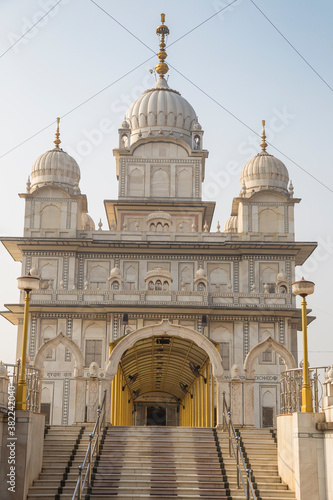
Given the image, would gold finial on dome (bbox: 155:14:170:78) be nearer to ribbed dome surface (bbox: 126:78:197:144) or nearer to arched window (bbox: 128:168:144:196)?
ribbed dome surface (bbox: 126:78:197:144)

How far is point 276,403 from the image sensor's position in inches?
1678

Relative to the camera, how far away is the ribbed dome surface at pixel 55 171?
5034 centimetres

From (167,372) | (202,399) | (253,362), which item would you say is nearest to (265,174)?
(167,372)

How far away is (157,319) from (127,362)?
13.1m

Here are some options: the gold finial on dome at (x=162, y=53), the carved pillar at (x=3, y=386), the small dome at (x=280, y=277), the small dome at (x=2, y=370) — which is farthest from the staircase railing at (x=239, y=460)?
the gold finial on dome at (x=162, y=53)

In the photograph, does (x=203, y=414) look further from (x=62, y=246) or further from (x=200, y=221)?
(x=200, y=221)

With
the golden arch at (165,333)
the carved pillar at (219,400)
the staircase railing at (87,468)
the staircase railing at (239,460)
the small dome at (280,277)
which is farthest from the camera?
the small dome at (280,277)

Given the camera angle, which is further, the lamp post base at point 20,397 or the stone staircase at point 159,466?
the lamp post base at point 20,397

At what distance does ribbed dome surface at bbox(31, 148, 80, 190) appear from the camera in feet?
165

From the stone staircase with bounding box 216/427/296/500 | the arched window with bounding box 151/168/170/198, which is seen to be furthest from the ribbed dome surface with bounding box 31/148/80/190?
the stone staircase with bounding box 216/427/296/500

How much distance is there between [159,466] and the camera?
69.3 ft

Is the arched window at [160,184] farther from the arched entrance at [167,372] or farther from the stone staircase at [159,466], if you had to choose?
the stone staircase at [159,466]

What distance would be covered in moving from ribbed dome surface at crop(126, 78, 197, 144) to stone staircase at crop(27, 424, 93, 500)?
34.1 meters

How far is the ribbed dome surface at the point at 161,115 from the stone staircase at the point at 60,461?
Answer: 3408 centimetres
